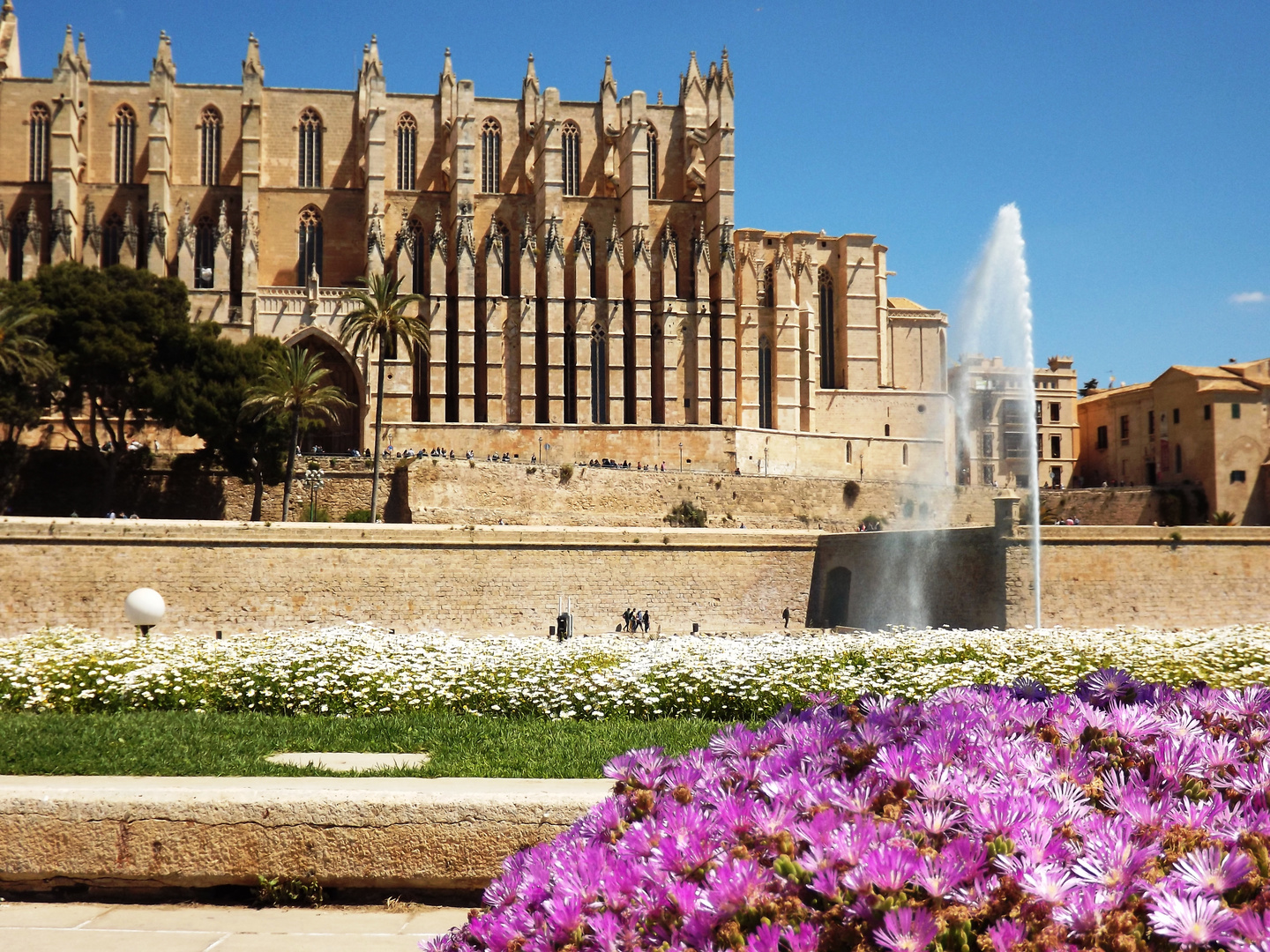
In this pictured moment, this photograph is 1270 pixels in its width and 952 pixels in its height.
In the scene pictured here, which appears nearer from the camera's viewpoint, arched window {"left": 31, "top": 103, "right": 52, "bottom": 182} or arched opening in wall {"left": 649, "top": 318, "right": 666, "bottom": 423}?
arched window {"left": 31, "top": 103, "right": 52, "bottom": 182}

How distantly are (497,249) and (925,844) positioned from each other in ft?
159

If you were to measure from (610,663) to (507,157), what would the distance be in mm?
46610

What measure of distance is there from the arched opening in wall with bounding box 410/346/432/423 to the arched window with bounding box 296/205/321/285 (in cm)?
649

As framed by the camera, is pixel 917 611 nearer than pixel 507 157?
Yes

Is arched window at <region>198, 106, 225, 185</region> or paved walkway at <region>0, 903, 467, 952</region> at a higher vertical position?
arched window at <region>198, 106, 225, 185</region>

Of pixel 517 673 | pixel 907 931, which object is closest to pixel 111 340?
pixel 517 673

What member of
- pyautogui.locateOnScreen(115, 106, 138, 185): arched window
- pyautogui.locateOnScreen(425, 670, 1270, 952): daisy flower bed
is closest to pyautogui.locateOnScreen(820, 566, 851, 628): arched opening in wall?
pyautogui.locateOnScreen(425, 670, 1270, 952): daisy flower bed

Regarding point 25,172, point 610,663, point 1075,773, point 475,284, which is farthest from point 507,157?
point 1075,773

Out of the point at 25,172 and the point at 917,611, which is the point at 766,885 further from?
the point at 25,172

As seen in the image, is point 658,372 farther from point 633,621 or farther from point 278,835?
point 278,835

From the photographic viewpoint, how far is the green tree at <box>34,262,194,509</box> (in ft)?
116

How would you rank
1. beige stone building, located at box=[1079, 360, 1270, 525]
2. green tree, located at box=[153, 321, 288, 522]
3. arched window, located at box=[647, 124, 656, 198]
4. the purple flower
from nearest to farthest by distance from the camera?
1. the purple flower
2. green tree, located at box=[153, 321, 288, 522]
3. beige stone building, located at box=[1079, 360, 1270, 525]
4. arched window, located at box=[647, 124, 656, 198]

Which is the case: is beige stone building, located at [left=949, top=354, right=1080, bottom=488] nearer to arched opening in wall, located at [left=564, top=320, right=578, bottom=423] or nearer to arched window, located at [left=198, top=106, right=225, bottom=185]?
arched opening in wall, located at [left=564, top=320, right=578, bottom=423]

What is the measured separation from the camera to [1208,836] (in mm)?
2355
